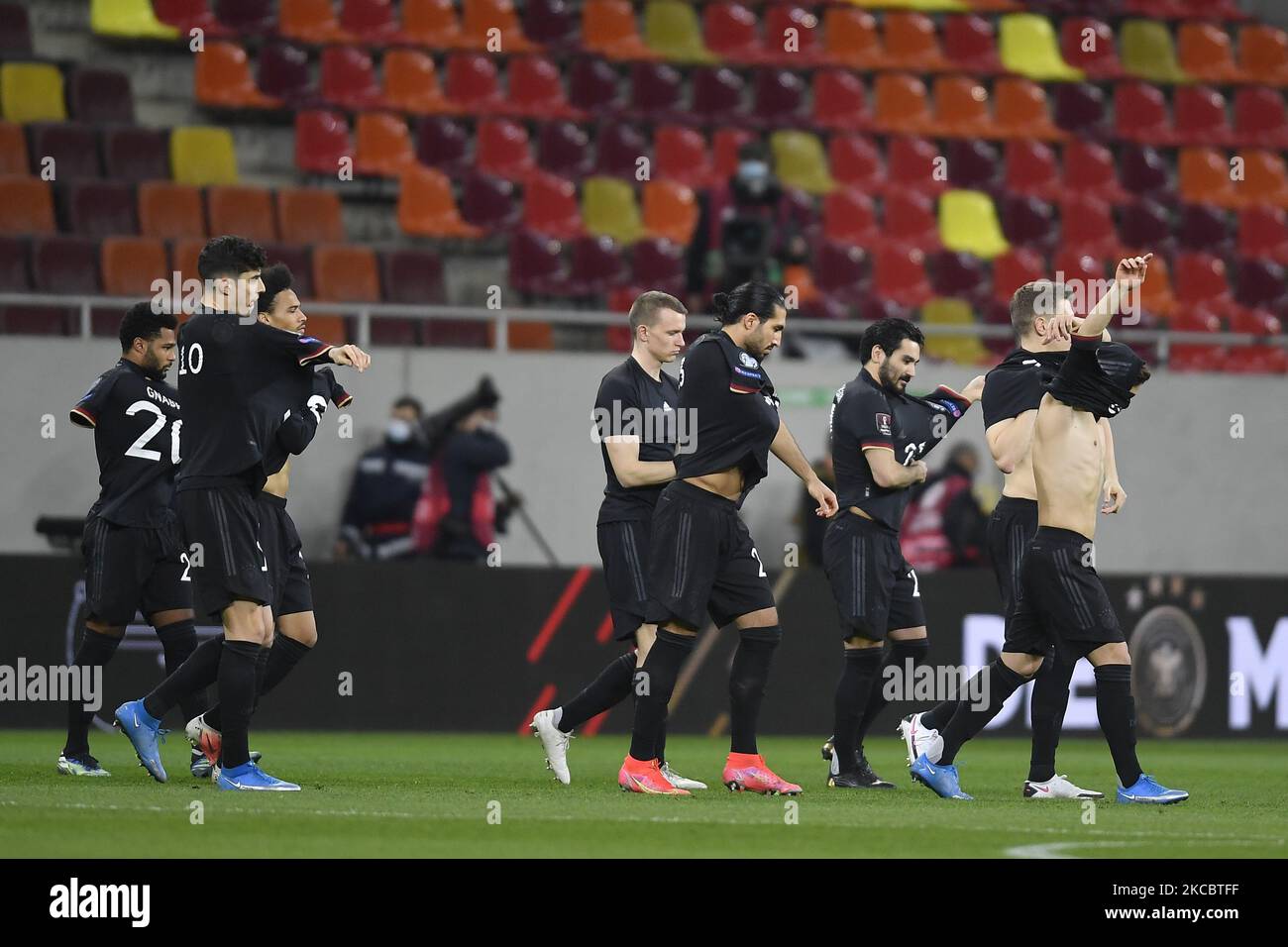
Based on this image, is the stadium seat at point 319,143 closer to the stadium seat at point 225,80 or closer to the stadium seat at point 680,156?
the stadium seat at point 225,80

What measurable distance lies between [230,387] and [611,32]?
44.2 ft

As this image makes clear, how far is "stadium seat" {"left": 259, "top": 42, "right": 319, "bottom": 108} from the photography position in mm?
18984

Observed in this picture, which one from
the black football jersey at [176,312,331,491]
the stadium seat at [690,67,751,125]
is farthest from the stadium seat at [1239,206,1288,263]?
the black football jersey at [176,312,331,491]

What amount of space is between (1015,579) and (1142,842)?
2.46m

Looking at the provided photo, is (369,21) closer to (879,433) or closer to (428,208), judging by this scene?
(428,208)

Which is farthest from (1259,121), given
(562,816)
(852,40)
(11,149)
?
(562,816)

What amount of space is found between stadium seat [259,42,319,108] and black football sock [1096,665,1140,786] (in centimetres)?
1223

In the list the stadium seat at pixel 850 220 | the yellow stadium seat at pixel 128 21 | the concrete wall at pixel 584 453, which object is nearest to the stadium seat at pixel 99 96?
the yellow stadium seat at pixel 128 21

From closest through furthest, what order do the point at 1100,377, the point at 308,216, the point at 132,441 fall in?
the point at 1100,377, the point at 132,441, the point at 308,216

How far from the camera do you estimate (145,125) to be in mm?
18141

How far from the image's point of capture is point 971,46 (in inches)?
891

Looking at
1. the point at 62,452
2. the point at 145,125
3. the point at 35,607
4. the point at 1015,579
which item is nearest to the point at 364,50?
the point at 145,125
